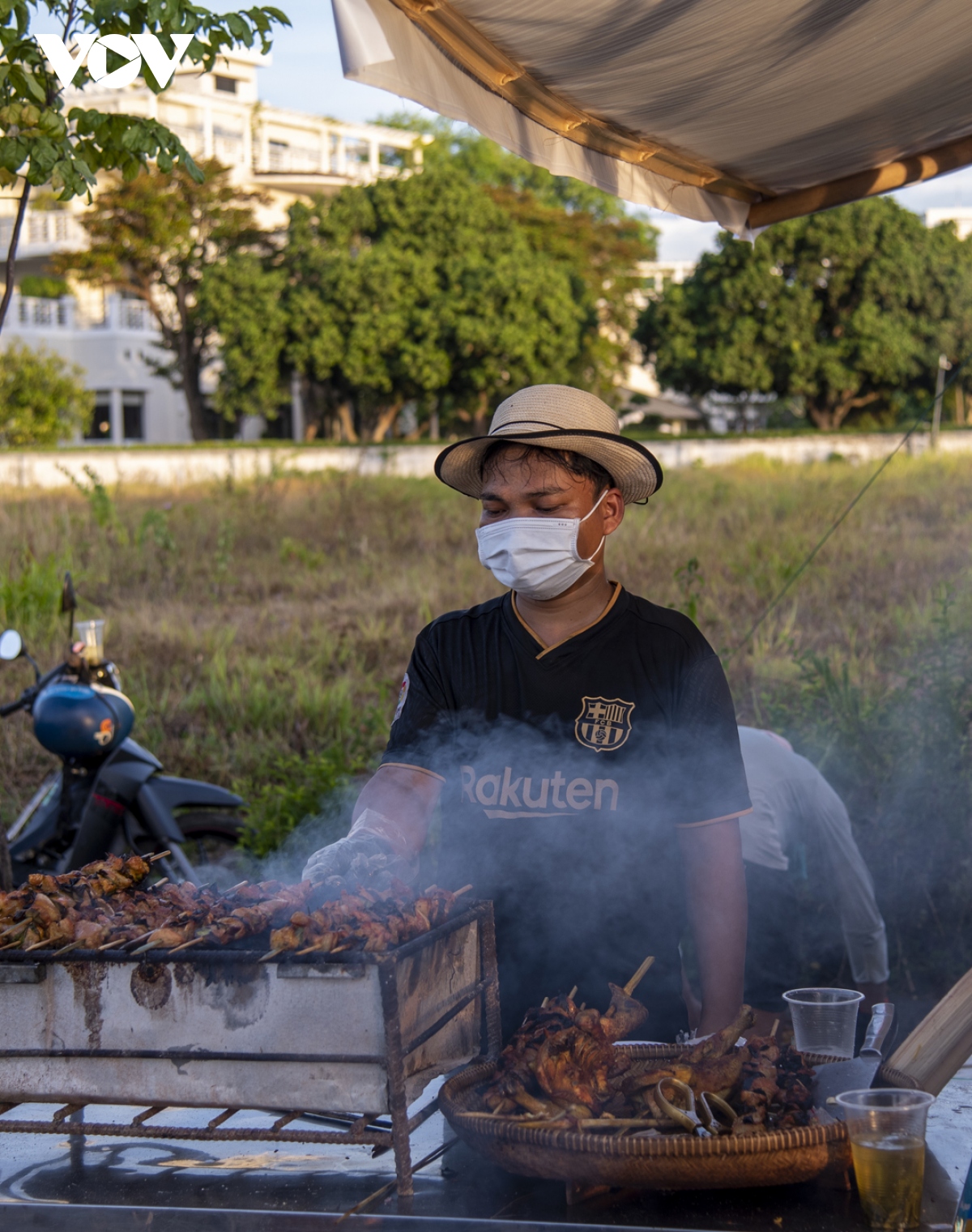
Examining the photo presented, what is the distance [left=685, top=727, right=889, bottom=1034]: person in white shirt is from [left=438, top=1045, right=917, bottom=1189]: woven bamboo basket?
227 cm

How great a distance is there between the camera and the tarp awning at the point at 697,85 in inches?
89.3

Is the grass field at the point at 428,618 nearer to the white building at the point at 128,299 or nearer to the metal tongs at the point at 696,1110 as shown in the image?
the metal tongs at the point at 696,1110

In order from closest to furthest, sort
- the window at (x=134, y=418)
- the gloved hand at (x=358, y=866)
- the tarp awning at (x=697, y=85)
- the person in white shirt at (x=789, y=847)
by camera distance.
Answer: the gloved hand at (x=358, y=866)
the tarp awning at (x=697, y=85)
the person in white shirt at (x=789, y=847)
the window at (x=134, y=418)

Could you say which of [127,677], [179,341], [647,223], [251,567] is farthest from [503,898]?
[647,223]

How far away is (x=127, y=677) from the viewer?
328 inches

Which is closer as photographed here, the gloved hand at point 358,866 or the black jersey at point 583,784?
the gloved hand at point 358,866

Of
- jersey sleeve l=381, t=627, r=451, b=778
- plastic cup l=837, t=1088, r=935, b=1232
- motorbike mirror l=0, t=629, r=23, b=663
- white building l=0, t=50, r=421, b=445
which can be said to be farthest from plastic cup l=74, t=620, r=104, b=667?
white building l=0, t=50, r=421, b=445

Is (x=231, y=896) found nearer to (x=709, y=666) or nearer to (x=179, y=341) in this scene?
(x=709, y=666)

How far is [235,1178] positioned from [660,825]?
1043 mm

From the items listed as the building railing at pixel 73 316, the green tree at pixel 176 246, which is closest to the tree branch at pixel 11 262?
Answer: the green tree at pixel 176 246

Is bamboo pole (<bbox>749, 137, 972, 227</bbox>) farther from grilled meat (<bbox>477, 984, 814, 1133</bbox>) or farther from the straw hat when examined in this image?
grilled meat (<bbox>477, 984, 814, 1133</bbox>)

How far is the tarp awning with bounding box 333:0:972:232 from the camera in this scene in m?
2.27

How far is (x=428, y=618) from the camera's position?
29.3ft

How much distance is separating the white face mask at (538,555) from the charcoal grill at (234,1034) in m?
0.82
